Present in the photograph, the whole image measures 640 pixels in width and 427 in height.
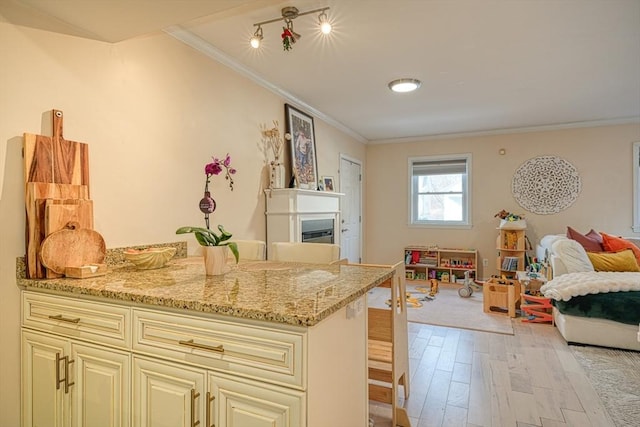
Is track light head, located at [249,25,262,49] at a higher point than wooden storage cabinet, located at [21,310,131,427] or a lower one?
higher

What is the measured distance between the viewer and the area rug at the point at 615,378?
7.13 feet

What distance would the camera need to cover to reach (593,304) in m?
3.17

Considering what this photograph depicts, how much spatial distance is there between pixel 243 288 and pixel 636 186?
6080mm

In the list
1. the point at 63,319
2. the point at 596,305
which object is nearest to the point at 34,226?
the point at 63,319

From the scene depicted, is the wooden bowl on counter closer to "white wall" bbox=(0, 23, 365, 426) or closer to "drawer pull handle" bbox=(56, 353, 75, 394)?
"white wall" bbox=(0, 23, 365, 426)

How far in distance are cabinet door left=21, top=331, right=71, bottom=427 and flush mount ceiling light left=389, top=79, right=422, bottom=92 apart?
10.9ft

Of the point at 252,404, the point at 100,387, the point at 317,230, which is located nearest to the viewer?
the point at 252,404

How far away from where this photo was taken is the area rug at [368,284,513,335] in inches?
150

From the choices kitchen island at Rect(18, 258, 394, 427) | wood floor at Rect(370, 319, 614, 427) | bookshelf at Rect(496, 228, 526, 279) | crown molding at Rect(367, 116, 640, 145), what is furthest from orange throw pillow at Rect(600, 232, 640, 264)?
kitchen island at Rect(18, 258, 394, 427)

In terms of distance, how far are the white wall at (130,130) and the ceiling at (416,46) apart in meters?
0.15

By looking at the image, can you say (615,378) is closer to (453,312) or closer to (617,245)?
(453,312)

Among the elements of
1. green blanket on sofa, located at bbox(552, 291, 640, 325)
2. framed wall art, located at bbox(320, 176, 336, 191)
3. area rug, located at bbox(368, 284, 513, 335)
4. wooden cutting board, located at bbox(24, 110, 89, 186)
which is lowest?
area rug, located at bbox(368, 284, 513, 335)

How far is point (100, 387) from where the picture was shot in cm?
143

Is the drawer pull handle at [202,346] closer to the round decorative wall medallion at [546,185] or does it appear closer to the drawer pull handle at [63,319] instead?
the drawer pull handle at [63,319]
